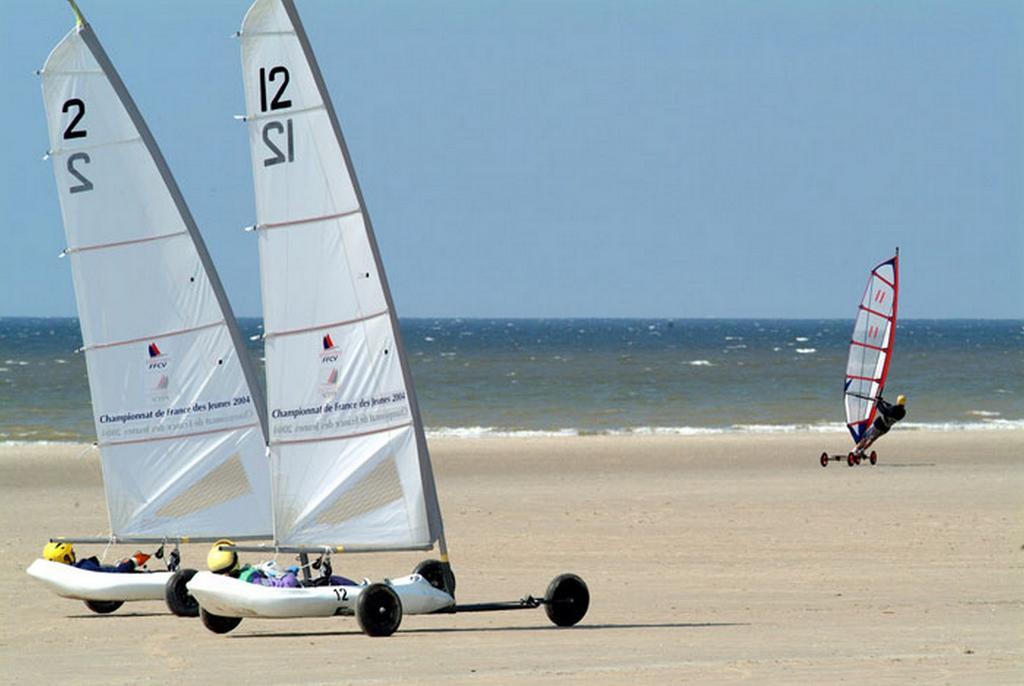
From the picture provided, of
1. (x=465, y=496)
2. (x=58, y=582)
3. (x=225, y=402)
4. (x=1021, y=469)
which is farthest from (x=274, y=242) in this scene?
(x=1021, y=469)

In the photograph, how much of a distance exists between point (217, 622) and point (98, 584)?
1650mm

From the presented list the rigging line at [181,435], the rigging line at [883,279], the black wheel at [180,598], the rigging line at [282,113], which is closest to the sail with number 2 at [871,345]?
the rigging line at [883,279]

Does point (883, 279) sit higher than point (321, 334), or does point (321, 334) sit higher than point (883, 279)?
point (883, 279)

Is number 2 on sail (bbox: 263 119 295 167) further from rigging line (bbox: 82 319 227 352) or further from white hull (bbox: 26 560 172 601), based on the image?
white hull (bbox: 26 560 172 601)

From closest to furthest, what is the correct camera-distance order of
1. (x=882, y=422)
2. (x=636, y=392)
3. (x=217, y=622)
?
(x=217, y=622)
(x=882, y=422)
(x=636, y=392)

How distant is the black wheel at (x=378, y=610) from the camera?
11.4 meters

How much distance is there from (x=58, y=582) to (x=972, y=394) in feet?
143

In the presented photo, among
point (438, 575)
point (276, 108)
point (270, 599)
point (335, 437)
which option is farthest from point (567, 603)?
point (276, 108)

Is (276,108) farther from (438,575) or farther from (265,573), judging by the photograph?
(438,575)

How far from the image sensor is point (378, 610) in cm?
1144

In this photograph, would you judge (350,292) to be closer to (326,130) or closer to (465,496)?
(326,130)

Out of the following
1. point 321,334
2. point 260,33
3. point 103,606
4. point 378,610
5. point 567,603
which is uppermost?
point 260,33

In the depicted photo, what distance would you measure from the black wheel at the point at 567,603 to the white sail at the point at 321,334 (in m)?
1.01

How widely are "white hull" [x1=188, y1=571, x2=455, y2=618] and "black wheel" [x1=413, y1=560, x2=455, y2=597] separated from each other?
328 millimetres
